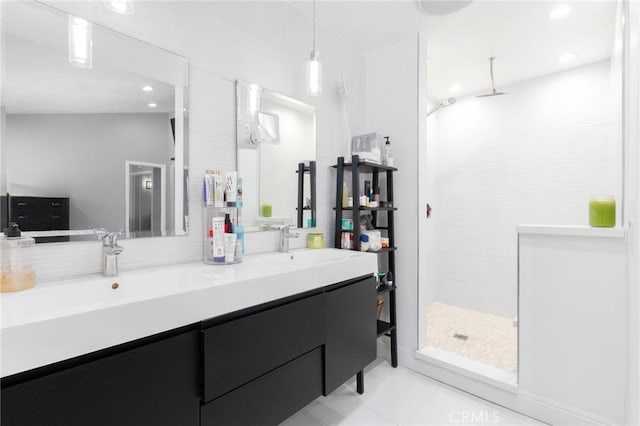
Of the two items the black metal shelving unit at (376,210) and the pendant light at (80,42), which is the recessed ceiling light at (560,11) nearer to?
the black metal shelving unit at (376,210)

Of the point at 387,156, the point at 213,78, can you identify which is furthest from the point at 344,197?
the point at 213,78

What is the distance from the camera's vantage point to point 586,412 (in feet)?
4.67

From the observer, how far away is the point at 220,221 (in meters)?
1.37

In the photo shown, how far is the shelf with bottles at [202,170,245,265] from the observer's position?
53.6 inches

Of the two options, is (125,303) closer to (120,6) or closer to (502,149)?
(120,6)

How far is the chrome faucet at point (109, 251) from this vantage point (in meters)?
1.09

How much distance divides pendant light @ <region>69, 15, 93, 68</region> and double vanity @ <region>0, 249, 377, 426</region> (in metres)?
0.78

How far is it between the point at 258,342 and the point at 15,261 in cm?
80

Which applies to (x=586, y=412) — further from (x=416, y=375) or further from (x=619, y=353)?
(x=416, y=375)

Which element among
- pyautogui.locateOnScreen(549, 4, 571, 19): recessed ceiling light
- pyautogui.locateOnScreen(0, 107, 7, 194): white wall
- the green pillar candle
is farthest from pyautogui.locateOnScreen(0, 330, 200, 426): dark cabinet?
pyautogui.locateOnScreen(549, 4, 571, 19): recessed ceiling light

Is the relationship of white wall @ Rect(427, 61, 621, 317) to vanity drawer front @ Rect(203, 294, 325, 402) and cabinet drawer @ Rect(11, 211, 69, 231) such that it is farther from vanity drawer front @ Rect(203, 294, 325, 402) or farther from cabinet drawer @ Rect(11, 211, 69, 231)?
cabinet drawer @ Rect(11, 211, 69, 231)

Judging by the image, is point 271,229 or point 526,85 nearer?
point 271,229

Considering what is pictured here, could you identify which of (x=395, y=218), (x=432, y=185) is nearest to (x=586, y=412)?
(x=395, y=218)

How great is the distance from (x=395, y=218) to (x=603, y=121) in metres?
2.01
